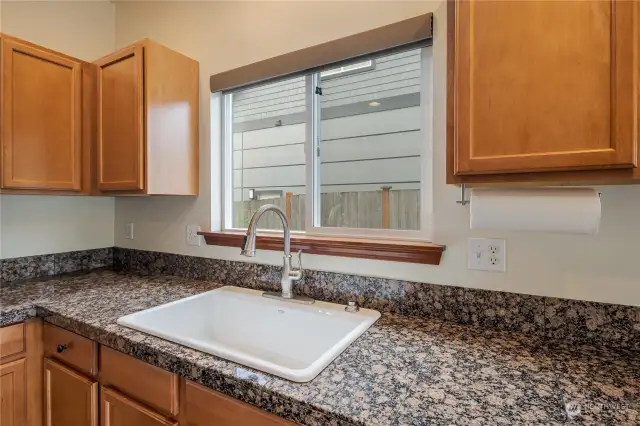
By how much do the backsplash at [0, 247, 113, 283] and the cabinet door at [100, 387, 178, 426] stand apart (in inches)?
44.0

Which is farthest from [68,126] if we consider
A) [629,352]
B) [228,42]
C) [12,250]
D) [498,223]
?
[629,352]

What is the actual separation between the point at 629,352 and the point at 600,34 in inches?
32.2

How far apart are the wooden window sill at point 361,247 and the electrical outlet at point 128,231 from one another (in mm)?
895

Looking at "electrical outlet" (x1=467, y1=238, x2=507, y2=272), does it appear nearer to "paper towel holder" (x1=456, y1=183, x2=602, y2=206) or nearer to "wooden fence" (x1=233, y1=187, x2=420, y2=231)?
"paper towel holder" (x1=456, y1=183, x2=602, y2=206)

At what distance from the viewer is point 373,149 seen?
4.94 ft

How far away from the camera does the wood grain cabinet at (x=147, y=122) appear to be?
1580 mm

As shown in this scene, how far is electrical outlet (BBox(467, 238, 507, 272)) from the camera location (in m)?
1.09

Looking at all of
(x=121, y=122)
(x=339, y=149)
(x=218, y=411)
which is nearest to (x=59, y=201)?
(x=121, y=122)

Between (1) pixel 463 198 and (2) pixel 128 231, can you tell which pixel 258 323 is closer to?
(1) pixel 463 198

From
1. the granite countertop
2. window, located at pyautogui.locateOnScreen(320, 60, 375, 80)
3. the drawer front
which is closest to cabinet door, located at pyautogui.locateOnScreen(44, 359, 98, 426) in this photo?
the granite countertop

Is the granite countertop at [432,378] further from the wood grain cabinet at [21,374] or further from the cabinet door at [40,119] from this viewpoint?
the cabinet door at [40,119]

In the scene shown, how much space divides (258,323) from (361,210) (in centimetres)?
65

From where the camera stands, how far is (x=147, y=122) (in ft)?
5.16

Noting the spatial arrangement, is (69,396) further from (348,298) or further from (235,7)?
(235,7)
